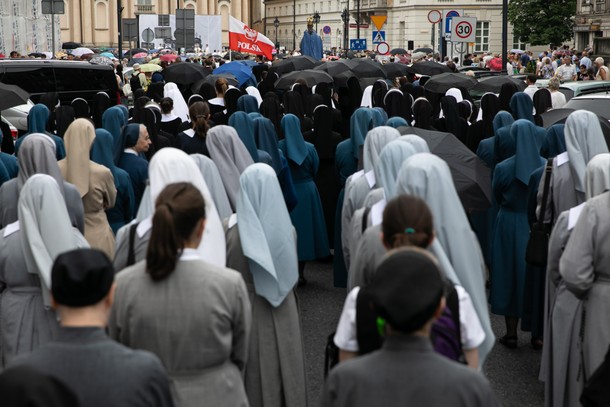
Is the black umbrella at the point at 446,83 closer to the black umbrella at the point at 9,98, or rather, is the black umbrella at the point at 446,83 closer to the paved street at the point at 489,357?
the black umbrella at the point at 9,98

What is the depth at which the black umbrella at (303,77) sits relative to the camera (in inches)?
754

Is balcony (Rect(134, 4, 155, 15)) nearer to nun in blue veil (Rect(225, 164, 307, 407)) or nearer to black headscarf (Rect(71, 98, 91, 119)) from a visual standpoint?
black headscarf (Rect(71, 98, 91, 119))

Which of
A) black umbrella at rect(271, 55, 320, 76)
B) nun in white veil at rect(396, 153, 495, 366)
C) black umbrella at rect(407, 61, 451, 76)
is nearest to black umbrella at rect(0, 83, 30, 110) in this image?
nun in white veil at rect(396, 153, 495, 366)

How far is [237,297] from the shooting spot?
15.4 ft

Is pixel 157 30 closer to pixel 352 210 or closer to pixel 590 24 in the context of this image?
pixel 590 24

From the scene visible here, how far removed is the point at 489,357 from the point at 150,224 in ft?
12.6

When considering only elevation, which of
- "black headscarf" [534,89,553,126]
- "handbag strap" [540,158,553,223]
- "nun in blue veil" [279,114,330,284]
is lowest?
"nun in blue veil" [279,114,330,284]

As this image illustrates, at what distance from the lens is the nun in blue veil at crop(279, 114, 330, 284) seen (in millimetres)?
11000

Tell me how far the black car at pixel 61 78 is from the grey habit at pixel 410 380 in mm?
18365

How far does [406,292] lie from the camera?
362 cm

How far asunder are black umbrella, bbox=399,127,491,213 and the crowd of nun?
204mm

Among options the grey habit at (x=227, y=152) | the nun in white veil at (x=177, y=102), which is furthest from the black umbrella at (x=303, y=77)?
the grey habit at (x=227, y=152)

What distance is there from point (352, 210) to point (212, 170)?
3.44 ft

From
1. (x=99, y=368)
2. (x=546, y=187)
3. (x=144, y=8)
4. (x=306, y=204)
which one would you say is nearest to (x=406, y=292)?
(x=99, y=368)
